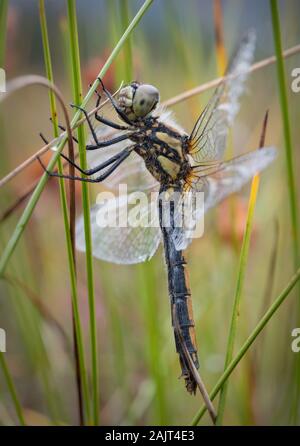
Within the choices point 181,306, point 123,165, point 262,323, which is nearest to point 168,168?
point 123,165

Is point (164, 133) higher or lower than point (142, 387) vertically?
higher

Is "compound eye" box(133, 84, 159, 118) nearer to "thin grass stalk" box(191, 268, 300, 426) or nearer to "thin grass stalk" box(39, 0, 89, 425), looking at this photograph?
"thin grass stalk" box(39, 0, 89, 425)

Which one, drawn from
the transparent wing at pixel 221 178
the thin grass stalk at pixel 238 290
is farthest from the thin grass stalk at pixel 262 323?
the transparent wing at pixel 221 178

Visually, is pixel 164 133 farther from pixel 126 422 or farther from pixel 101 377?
pixel 101 377

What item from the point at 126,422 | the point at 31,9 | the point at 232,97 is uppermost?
the point at 31,9

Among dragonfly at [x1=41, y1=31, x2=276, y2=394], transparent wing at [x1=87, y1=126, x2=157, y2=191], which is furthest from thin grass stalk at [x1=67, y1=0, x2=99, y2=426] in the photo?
transparent wing at [x1=87, y1=126, x2=157, y2=191]
